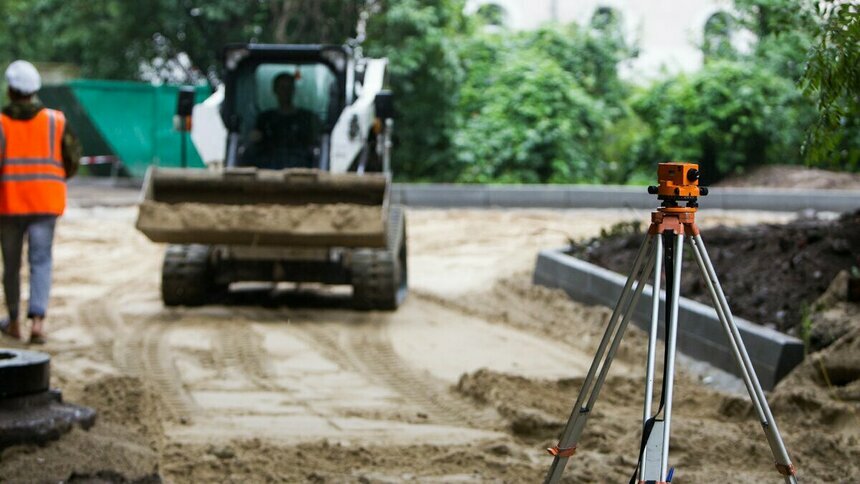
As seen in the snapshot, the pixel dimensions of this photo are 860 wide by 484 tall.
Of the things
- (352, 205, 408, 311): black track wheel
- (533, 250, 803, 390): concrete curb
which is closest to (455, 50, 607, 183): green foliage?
(533, 250, 803, 390): concrete curb

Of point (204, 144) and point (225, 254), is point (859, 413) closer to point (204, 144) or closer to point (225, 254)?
point (225, 254)

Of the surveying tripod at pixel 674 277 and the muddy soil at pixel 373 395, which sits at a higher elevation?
the surveying tripod at pixel 674 277

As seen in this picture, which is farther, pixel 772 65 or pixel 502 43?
pixel 502 43

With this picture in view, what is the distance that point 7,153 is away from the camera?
838cm

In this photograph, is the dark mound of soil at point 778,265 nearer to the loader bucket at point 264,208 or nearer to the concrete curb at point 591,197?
the loader bucket at point 264,208

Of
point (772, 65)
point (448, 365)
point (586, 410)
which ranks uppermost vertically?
point (772, 65)

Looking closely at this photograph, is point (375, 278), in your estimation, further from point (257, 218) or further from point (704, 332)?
point (704, 332)

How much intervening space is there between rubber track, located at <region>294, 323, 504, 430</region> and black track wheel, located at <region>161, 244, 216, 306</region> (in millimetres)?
1068

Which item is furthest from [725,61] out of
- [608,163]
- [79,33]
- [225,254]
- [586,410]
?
[586,410]

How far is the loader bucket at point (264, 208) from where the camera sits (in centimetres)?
899

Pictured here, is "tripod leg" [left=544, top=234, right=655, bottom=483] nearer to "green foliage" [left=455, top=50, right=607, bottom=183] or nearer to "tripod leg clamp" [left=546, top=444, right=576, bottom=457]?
"tripod leg clamp" [left=546, top=444, right=576, bottom=457]

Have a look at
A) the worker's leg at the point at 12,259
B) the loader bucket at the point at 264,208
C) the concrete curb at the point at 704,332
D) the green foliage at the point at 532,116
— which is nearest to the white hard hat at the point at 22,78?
A: the worker's leg at the point at 12,259

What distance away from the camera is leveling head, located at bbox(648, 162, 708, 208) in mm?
3383

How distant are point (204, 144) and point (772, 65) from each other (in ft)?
41.9
